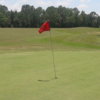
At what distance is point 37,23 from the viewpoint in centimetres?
8656

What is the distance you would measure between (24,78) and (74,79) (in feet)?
5.20

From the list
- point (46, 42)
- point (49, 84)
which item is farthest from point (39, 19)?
A: point (49, 84)

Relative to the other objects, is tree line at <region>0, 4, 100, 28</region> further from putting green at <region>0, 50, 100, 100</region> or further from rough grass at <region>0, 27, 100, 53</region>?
putting green at <region>0, 50, 100, 100</region>

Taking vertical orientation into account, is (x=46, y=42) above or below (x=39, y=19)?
below

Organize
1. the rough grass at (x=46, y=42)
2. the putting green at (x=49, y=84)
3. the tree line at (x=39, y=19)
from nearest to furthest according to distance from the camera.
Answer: the putting green at (x=49, y=84), the rough grass at (x=46, y=42), the tree line at (x=39, y=19)

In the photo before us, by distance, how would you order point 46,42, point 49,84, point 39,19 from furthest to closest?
point 39,19
point 46,42
point 49,84

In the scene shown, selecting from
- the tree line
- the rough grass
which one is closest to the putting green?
the rough grass

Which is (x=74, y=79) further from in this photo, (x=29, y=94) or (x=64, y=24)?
(x=64, y=24)

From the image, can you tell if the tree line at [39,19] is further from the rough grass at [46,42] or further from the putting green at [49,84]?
the putting green at [49,84]

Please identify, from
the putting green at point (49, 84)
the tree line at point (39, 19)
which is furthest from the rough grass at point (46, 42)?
the tree line at point (39, 19)

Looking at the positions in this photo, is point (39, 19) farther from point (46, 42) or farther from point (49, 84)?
point (49, 84)

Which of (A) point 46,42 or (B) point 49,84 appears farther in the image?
(A) point 46,42

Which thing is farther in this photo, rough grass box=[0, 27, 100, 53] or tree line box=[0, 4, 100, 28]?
tree line box=[0, 4, 100, 28]

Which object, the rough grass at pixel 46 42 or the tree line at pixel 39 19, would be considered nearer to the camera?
the rough grass at pixel 46 42
